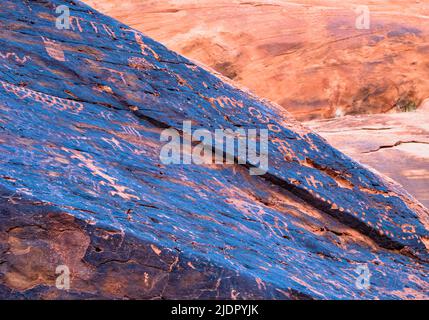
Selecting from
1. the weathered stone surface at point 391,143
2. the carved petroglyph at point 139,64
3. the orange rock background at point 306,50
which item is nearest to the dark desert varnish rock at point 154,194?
the carved petroglyph at point 139,64

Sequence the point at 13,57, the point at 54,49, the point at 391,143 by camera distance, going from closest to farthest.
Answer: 1. the point at 13,57
2. the point at 54,49
3. the point at 391,143

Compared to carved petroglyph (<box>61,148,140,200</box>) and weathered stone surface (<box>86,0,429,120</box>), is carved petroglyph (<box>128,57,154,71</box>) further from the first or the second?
weathered stone surface (<box>86,0,429,120</box>)

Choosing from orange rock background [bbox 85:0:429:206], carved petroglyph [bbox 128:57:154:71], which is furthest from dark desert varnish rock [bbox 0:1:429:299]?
orange rock background [bbox 85:0:429:206]

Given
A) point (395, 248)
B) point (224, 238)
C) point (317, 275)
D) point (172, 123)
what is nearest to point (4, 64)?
point (172, 123)

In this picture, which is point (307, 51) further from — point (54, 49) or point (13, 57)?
point (13, 57)

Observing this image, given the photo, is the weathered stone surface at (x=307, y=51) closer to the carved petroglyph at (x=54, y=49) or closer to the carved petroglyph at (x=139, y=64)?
the carved petroglyph at (x=139, y=64)

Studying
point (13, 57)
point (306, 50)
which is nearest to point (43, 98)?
point (13, 57)
